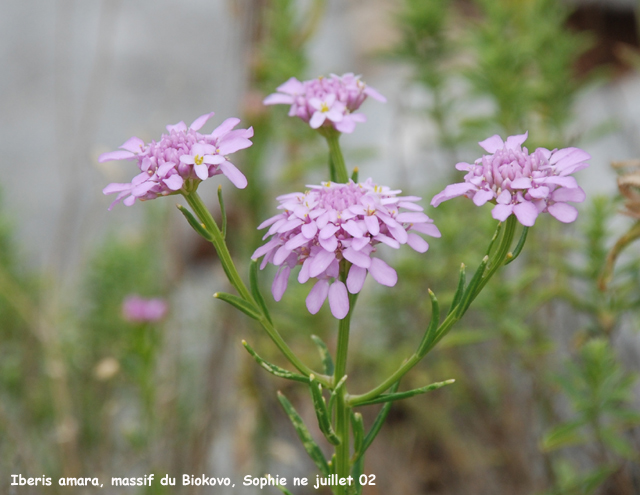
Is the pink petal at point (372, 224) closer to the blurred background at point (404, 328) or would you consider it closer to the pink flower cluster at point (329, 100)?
the pink flower cluster at point (329, 100)

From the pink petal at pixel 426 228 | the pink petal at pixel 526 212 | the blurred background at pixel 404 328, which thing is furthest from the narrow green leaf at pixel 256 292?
the blurred background at pixel 404 328

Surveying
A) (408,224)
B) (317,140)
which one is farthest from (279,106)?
(408,224)

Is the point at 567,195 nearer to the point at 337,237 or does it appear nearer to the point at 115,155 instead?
the point at 337,237

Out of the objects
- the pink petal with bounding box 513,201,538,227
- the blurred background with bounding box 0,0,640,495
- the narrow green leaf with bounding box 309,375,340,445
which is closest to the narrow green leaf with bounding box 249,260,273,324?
the narrow green leaf with bounding box 309,375,340,445

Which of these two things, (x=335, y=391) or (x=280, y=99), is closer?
(x=335, y=391)

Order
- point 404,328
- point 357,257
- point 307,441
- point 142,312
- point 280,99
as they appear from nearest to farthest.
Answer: point 357,257 → point 307,441 → point 280,99 → point 142,312 → point 404,328

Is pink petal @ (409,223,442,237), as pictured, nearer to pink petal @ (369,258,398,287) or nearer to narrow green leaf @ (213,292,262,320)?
pink petal @ (369,258,398,287)

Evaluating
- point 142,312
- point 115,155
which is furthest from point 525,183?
point 142,312
